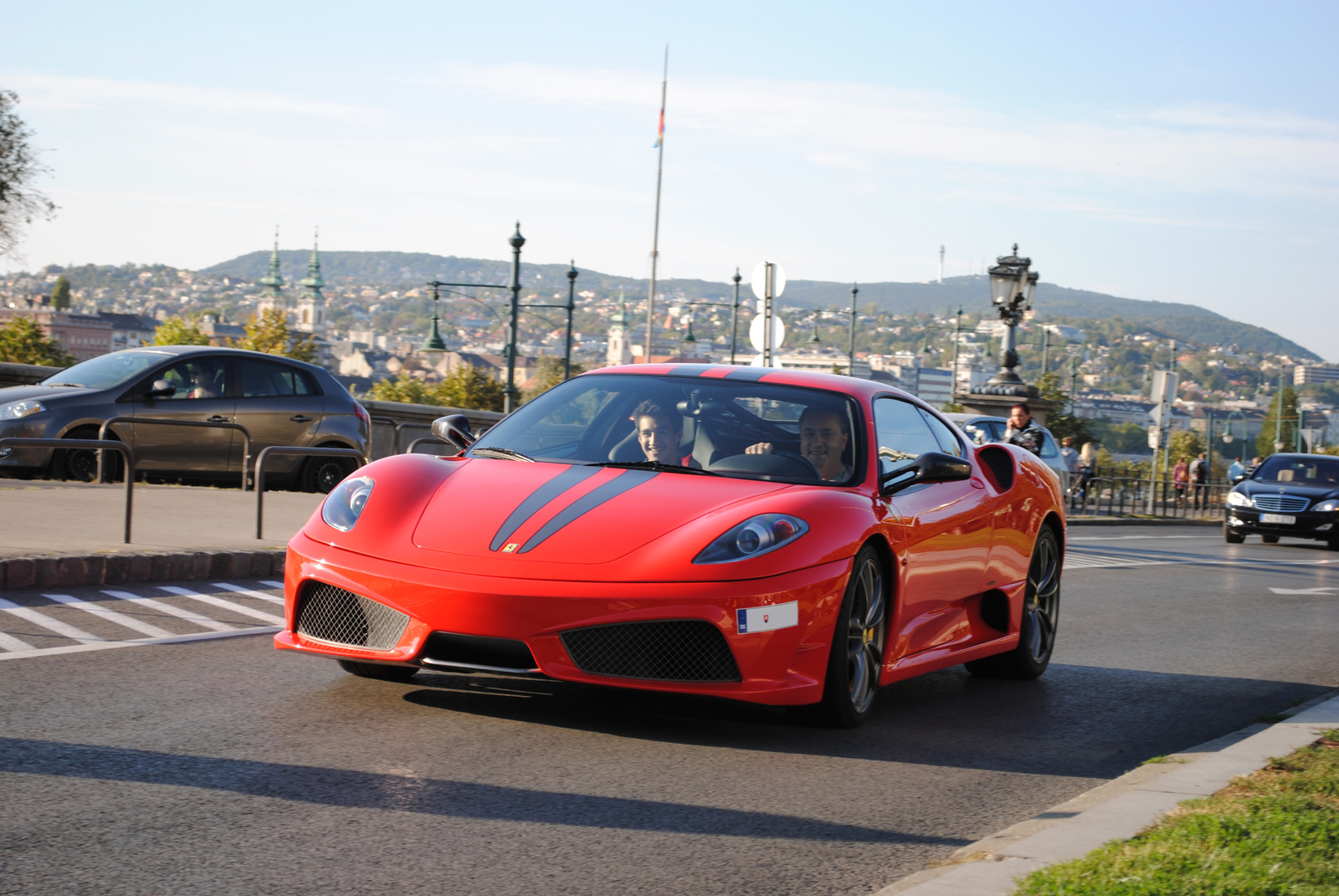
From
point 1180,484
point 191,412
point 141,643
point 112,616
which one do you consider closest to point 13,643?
point 141,643

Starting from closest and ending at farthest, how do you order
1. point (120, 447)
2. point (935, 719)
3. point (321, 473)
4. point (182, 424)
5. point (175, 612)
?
point (935, 719) < point (175, 612) < point (120, 447) < point (182, 424) < point (321, 473)

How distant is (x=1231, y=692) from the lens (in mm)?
7961

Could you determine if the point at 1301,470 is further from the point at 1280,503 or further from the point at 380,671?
the point at 380,671

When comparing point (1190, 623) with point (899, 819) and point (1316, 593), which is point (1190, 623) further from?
point (899, 819)

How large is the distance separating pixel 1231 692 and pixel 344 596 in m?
4.74

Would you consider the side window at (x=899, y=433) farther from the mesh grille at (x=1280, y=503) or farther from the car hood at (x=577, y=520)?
the mesh grille at (x=1280, y=503)

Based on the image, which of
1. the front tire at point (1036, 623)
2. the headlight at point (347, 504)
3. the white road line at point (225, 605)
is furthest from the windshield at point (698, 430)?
the white road line at point (225, 605)

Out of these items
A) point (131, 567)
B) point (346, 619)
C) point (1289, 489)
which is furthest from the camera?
point (1289, 489)

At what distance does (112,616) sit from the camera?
8008mm

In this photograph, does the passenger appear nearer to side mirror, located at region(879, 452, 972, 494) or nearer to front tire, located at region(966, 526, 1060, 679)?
side mirror, located at region(879, 452, 972, 494)

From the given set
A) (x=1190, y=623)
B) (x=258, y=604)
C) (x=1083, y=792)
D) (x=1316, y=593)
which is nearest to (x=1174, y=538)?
(x=1316, y=593)

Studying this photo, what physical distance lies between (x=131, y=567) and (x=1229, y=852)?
7.08 m

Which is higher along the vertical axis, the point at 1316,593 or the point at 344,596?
the point at 344,596

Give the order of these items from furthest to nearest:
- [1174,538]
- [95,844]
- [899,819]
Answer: [1174,538]
[899,819]
[95,844]
